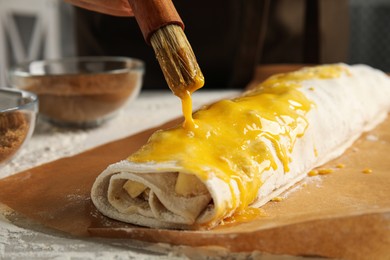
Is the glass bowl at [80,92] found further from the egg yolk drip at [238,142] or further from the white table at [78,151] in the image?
the egg yolk drip at [238,142]

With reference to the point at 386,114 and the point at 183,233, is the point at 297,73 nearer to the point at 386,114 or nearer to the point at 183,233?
the point at 386,114

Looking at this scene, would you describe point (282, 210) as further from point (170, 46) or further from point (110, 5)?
point (110, 5)

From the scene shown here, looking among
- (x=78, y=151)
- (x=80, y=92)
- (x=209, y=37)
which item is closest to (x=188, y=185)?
(x=78, y=151)

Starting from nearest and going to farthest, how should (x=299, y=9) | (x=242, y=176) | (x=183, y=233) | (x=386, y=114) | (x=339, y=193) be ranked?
1. (x=183, y=233)
2. (x=242, y=176)
3. (x=339, y=193)
4. (x=386, y=114)
5. (x=299, y=9)

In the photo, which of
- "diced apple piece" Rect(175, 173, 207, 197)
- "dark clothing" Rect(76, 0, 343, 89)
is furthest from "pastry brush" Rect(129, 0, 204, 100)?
"dark clothing" Rect(76, 0, 343, 89)

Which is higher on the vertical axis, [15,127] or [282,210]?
[15,127]

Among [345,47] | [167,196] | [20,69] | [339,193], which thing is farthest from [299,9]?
[167,196]
